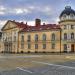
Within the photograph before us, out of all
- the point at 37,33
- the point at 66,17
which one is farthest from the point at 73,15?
the point at 37,33

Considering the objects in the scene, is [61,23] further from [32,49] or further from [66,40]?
[32,49]

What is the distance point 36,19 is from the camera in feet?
317

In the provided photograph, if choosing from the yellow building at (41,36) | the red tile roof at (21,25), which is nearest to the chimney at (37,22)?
the yellow building at (41,36)

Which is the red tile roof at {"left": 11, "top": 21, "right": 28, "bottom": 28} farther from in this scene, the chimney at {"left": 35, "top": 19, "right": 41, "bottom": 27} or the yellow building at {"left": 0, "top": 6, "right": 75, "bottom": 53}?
the chimney at {"left": 35, "top": 19, "right": 41, "bottom": 27}

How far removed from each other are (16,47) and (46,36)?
12279mm

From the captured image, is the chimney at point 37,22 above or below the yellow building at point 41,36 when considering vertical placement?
above

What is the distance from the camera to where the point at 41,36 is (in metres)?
89.5

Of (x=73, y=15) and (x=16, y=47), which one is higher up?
(x=73, y=15)

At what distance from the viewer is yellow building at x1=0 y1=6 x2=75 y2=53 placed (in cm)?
8394

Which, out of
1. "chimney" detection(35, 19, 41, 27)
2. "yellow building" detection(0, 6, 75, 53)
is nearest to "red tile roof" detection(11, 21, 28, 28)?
"yellow building" detection(0, 6, 75, 53)

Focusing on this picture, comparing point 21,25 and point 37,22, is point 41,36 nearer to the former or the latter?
point 37,22

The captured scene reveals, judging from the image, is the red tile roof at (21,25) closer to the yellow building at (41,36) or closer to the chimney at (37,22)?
the yellow building at (41,36)

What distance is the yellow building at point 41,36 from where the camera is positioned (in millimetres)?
83938

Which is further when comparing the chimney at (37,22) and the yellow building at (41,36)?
the chimney at (37,22)
